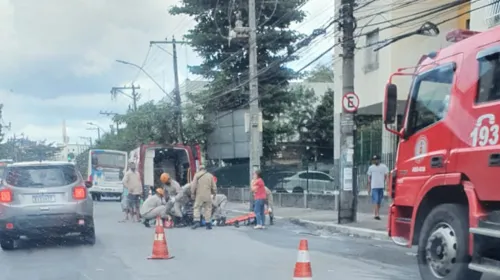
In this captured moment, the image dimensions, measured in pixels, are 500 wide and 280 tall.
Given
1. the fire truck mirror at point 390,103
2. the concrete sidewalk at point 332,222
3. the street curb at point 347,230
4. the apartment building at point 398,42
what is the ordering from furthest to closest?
the apartment building at point 398,42
the concrete sidewalk at point 332,222
the street curb at point 347,230
the fire truck mirror at point 390,103

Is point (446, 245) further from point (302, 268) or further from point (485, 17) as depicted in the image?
point (485, 17)

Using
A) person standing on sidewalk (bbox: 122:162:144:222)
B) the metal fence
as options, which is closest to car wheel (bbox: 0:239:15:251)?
person standing on sidewalk (bbox: 122:162:144:222)

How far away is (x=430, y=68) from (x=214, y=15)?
82.3 feet

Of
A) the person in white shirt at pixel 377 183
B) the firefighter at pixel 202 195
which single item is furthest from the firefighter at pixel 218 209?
the person in white shirt at pixel 377 183

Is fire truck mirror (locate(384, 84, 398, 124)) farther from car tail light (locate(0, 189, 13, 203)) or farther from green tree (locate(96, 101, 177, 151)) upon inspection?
green tree (locate(96, 101, 177, 151))

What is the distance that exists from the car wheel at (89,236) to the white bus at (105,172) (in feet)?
77.4

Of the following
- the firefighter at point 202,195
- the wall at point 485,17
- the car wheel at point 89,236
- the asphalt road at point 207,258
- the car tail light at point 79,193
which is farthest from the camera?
the firefighter at point 202,195

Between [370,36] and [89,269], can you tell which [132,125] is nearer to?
[370,36]

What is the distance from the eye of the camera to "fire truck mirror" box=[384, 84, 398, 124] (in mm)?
8055

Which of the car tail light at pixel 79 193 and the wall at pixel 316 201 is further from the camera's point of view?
the wall at pixel 316 201

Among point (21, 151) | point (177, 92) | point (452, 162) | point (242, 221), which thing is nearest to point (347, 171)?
point (242, 221)

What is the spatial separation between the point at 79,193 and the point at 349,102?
272 inches

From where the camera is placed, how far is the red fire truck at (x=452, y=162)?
6.61m

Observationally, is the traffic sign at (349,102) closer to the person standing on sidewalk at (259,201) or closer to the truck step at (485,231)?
the person standing on sidewalk at (259,201)
